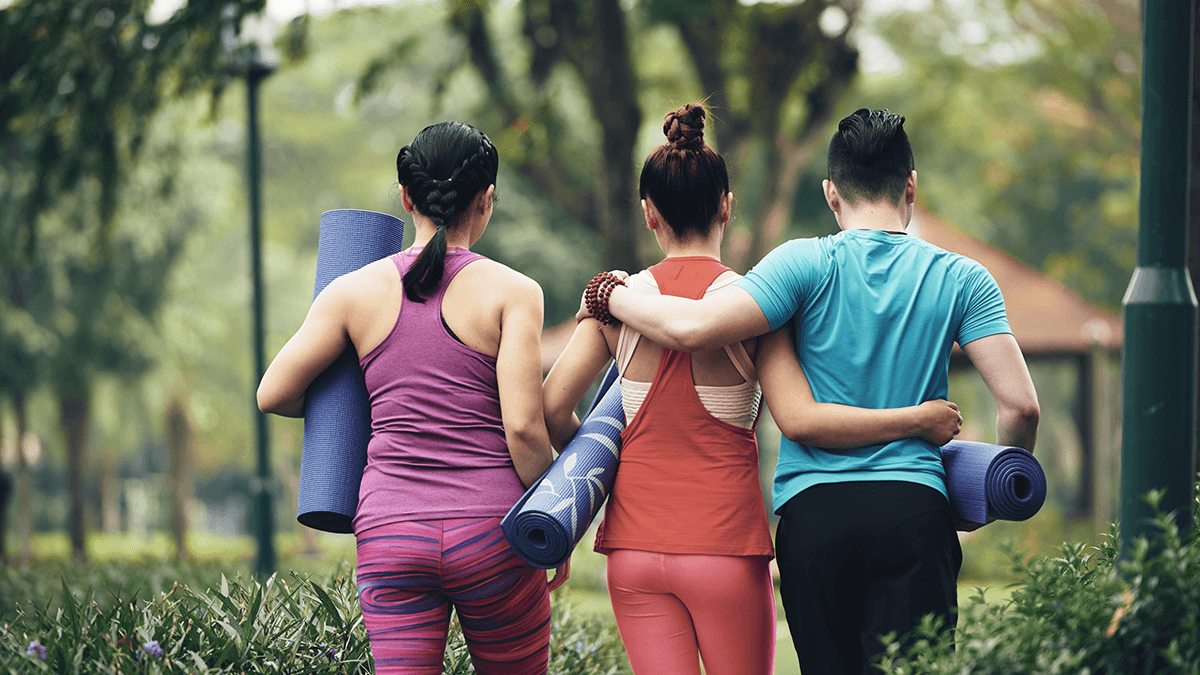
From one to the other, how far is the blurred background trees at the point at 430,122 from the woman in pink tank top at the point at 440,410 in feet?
0.75

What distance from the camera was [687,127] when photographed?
2.85 meters

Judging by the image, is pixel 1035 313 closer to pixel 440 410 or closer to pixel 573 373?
pixel 573 373

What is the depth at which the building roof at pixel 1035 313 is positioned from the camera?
14172mm

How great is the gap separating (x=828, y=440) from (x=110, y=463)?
34403mm

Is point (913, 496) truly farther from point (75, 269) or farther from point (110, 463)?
point (110, 463)

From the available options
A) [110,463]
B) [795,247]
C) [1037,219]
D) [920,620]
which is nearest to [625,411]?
[795,247]

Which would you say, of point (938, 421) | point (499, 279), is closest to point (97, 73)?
point (499, 279)

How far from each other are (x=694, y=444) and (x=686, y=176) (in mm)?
714

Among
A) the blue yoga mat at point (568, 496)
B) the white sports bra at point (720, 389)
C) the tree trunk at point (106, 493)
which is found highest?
the white sports bra at point (720, 389)

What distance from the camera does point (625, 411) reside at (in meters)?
2.94

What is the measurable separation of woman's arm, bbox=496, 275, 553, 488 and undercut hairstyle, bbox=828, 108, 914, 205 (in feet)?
2.94

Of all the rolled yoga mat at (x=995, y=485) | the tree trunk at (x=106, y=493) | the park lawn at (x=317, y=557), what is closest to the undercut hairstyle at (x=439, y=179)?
the rolled yoga mat at (x=995, y=485)

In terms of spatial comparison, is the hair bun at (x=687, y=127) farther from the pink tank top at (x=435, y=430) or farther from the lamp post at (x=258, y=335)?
the lamp post at (x=258, y=335)

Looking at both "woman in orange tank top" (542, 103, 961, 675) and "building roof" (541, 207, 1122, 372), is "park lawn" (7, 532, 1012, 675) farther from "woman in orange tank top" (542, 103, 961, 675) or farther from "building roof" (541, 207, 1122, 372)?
"building roof" (541, 207, 1122, 372)
